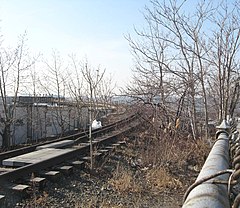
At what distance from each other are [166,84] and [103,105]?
13471mm

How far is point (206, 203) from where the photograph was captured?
1.26 m

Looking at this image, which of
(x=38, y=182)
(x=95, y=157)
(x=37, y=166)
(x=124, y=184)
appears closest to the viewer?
(x=38, y=182)

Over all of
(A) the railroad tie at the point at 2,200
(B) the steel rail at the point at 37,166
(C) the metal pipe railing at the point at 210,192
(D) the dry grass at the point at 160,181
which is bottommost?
(D) the dry grass at the point at 160,181

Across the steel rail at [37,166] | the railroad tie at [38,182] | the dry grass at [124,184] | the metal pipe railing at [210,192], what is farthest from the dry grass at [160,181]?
the metal pipe railing at [210,192]

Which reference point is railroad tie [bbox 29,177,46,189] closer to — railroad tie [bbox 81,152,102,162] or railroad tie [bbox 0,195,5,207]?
railroad tie [bbox 0,195,5,207]

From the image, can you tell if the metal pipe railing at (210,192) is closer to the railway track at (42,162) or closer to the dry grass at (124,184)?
the railway track at (42,162)

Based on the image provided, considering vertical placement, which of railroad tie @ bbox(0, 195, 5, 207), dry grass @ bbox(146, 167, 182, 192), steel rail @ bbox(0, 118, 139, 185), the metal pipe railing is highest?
the metal pipe railing

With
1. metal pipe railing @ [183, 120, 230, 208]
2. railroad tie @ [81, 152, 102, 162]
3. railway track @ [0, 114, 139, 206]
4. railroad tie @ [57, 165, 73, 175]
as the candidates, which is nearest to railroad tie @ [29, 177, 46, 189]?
railway track @ [0, 114, 139, 206]

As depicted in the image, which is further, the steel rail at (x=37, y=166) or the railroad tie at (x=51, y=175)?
the railroad tie at (x=51, y=175)

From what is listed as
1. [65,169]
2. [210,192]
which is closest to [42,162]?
[65,169]

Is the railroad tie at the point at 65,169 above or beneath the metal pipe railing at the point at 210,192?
beneath

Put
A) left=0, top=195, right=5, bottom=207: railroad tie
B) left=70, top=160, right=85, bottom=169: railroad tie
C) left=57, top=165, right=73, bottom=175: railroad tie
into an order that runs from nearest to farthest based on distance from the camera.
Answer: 1. left=0, top=195, right=5, bottom=207: railroad tie
2. left=57, top=165, right=73, bottom=175: railroad tie
3. left=70, top=160, right=85, bottom=169: railroad tie

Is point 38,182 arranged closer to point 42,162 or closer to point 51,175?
point 51,175

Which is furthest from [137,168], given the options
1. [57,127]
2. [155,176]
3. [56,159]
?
[57,127]
